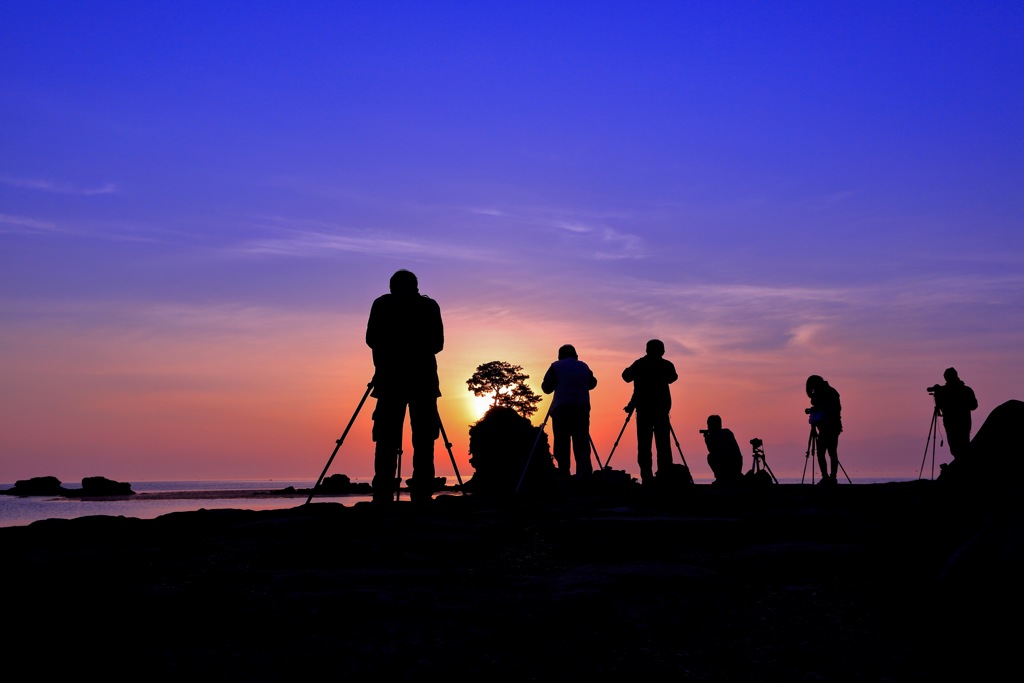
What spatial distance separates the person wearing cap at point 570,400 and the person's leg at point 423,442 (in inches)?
144

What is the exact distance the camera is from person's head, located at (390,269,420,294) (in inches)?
406

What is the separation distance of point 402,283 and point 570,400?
452 centimetres

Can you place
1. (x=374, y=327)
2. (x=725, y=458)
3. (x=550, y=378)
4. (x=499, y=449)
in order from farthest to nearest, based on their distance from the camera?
1. (x=499, y=449)
2. (x=725, y=458)
3. (x=550, y=378)
4. (x=374, y=327)

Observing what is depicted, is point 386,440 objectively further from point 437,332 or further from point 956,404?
point 956,404

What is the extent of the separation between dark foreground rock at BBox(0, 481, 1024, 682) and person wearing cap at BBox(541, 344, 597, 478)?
→ 20.0ft

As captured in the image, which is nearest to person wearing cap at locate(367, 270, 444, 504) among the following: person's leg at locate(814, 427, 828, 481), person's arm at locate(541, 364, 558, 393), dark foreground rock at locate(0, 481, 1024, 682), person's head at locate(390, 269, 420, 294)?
person's head at locate(390, 269, 420, 294)

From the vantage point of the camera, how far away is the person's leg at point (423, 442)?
10.3 m

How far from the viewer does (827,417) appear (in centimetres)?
1739

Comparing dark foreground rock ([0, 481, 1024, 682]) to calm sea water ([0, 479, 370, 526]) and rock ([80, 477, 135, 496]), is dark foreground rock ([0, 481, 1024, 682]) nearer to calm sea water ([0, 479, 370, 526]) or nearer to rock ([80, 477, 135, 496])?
calm sea water ([0, 479, 370, 526])

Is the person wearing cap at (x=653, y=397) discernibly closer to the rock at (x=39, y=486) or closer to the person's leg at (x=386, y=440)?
the person's leg at (x=386, y=440)

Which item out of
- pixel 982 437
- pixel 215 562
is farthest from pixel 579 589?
pixel 215 562

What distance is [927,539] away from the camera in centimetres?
547

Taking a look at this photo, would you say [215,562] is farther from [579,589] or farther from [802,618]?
[802,618]

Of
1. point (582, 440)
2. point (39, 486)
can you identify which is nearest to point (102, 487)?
point (39, 486)
